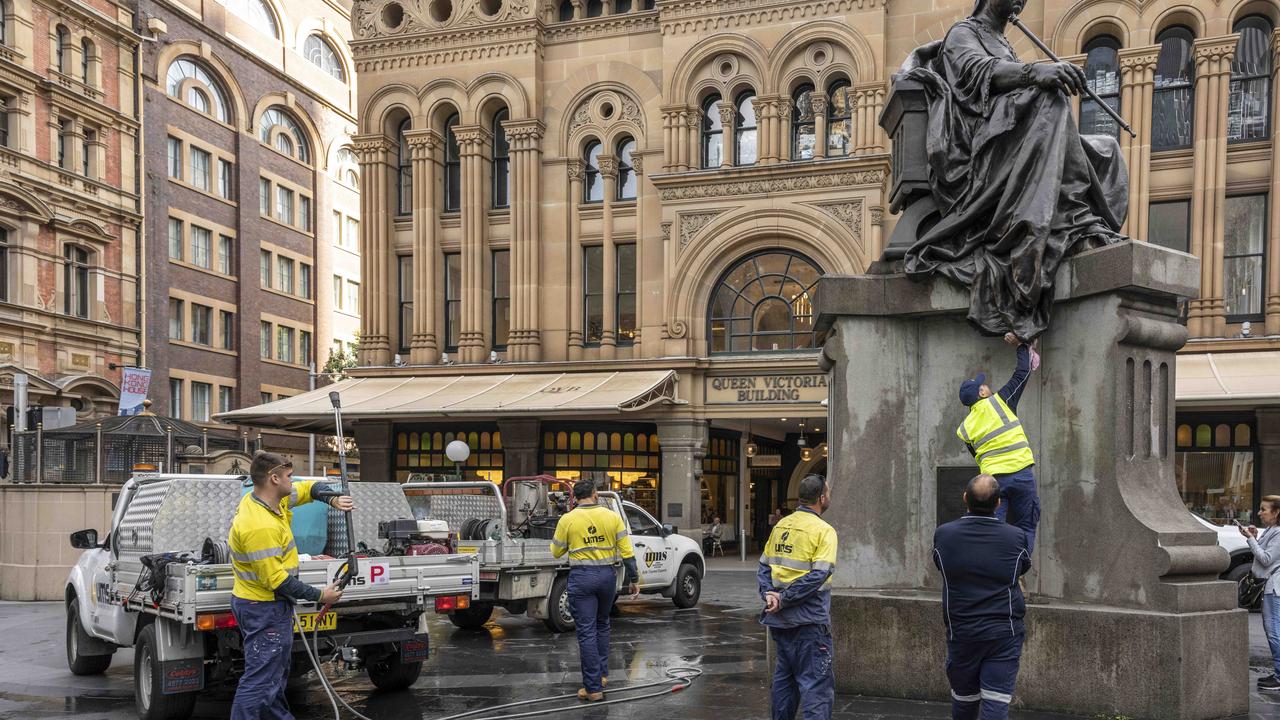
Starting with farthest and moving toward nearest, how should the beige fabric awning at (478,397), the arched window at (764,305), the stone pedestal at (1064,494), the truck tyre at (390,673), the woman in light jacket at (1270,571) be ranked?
the arched window at (764,305) → the beige fabric awning at (478,397) → the truck tyre at (390,673) → the woman in light jacket at (1270,571) → the stone pedestal at (1064,494)

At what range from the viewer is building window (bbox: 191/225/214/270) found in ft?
144

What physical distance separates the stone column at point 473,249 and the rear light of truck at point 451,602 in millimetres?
20019

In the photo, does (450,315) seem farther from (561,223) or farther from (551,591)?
(551,591)

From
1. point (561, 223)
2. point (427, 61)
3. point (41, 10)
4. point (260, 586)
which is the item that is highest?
point (41, 10)

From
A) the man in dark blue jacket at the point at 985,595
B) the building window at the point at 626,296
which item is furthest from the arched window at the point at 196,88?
the man in dark blue jacket at the point at 985,595

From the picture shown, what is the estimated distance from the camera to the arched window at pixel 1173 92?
80.7ft

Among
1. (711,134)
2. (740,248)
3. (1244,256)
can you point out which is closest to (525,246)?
(711,134)

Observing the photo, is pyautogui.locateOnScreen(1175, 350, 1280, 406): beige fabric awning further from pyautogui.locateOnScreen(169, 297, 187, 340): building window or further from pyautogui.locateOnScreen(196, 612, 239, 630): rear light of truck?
pyautogui.locateOnScreen(169, 297, 187, 340): building window

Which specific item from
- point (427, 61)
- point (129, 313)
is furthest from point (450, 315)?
point (129, 313)

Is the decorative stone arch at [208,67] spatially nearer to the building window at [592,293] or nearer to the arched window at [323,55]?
the arched window at [323,55]

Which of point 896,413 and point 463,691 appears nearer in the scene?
point 896,413

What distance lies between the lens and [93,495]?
19.1 meters

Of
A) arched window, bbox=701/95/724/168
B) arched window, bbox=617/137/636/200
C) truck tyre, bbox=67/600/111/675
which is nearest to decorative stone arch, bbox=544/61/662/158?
arched window, bbox=617/137/636/200

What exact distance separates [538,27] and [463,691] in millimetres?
22874
